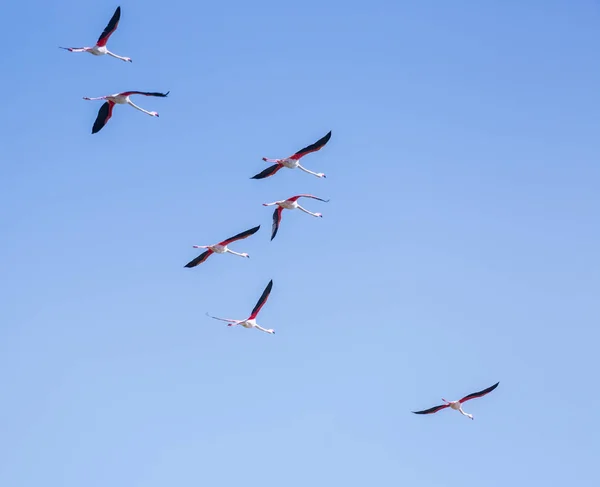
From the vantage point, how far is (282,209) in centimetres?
5278

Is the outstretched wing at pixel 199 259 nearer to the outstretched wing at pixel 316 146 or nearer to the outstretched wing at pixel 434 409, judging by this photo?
the outstretched wing at pixel 316 146

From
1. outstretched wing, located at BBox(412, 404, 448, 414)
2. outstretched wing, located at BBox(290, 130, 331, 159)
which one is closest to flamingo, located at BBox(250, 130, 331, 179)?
outstretched wing, located at BBox(290, 130, 331, 159)

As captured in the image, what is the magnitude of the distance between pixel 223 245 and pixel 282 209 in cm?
279

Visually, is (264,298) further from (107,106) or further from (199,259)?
(107,106)

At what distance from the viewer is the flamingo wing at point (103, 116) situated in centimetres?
4959

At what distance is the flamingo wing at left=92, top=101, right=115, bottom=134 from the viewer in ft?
163

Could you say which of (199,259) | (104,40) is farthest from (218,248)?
(104,40)

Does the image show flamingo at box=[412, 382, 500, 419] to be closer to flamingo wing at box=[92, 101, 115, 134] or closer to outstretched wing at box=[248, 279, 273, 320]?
outstretched wing at box=[248, 279, 273, 320]

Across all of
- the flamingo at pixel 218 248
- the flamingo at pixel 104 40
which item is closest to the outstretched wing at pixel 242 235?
the flamingo at pixel 218 248

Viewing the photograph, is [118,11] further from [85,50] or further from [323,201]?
[323,201]

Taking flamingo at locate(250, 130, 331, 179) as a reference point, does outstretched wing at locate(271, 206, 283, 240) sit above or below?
below

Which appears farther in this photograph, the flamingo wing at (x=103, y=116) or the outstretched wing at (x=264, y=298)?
the outstretched wing at (x=264, y=298)

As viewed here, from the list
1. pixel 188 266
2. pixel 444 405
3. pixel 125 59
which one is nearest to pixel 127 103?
pixel 125 59

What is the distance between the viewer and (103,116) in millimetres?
49750
